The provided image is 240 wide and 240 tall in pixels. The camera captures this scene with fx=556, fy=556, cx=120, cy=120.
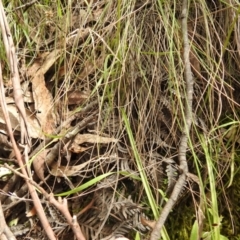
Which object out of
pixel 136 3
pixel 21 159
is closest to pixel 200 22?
pixel 136 3

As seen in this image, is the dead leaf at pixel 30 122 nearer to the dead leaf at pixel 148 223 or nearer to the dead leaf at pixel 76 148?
the dead leaf at pixel 76 148

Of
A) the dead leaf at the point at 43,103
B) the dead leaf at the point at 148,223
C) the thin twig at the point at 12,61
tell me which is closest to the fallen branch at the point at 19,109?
the thin twig at the point at 12,61

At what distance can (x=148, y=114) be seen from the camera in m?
1.63

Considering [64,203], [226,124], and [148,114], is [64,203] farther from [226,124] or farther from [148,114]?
[226,124]

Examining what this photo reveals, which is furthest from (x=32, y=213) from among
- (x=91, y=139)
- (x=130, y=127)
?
(x=130, y=127)

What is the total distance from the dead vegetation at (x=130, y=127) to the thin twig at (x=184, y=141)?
0.05 ft

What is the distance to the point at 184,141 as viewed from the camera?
1557 mm

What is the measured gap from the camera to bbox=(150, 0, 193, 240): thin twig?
1449mm

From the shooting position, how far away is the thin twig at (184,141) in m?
1.45

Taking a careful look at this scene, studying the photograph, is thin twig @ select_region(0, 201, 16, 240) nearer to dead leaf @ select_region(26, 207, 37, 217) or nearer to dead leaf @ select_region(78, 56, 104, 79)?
dead leaf @ select_region(26, 207, 37, 217)

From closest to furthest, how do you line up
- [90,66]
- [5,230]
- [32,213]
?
[5,230] < [32,213] < [90,66]

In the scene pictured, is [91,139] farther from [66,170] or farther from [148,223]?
[148,223]

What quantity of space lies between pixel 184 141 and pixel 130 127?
0.58 ft

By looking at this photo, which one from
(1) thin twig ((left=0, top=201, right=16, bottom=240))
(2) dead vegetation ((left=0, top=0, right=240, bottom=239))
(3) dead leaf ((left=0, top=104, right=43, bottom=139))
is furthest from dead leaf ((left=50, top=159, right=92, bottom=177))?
(1) thin twig ((left=0, top=201, right=16, bottom=240))
